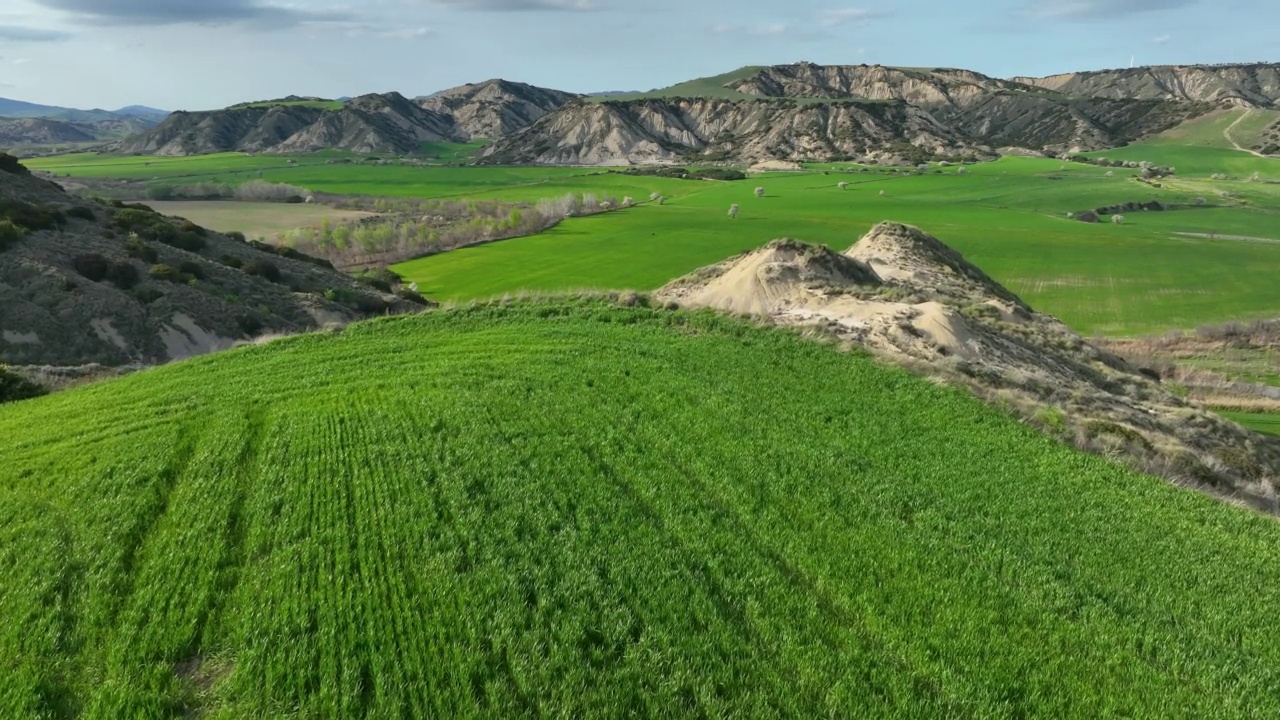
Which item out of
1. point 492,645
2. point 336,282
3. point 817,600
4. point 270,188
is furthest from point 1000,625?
point 270,188

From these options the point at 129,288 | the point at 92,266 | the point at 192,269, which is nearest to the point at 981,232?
the point at 192,269

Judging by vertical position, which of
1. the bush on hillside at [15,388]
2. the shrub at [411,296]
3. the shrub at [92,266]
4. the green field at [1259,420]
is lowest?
the green field at [1259,420]

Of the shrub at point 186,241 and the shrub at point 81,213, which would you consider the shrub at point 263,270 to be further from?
the shrub at point 81,213

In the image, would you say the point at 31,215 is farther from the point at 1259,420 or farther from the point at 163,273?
Result: the point at 1259,420

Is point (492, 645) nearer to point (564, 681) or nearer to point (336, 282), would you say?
point (564, 681)

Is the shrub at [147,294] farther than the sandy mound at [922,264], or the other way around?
the sandy mound at [922,264]

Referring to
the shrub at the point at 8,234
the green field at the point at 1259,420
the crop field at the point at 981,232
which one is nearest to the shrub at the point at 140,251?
the shrub at the point at 8,234

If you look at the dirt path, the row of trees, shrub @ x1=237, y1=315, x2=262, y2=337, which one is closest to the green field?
shrub @ x1=237, y1=315, x2=262, y2=337
